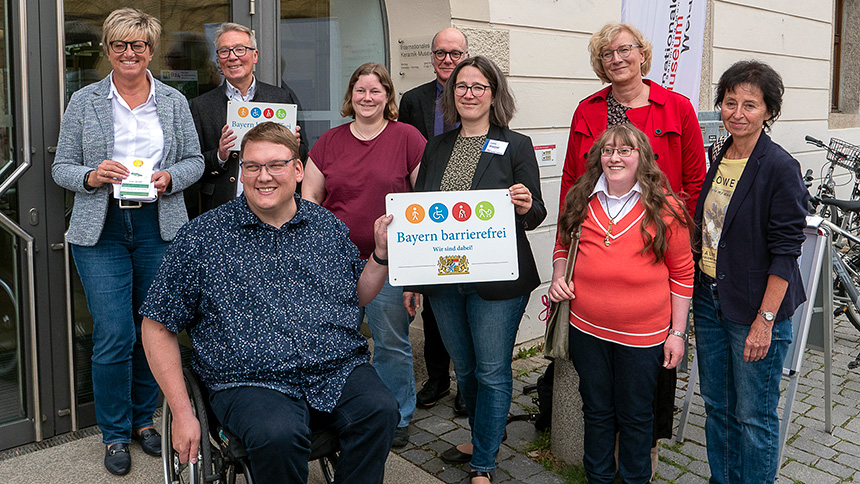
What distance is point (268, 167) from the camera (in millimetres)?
2719

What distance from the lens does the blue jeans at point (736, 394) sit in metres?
3.02

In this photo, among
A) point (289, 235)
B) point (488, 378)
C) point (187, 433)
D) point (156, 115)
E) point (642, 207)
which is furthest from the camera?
point (156, 115)

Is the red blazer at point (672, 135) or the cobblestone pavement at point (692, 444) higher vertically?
the red blazer at point (672, 135)

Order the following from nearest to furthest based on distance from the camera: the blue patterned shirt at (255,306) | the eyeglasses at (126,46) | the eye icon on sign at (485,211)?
the blue patterned shirt at (255,306)
the eye icon on sign at (485,211)
the eyeglasses at (126,46)

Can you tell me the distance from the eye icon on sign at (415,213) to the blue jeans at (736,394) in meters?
1.23

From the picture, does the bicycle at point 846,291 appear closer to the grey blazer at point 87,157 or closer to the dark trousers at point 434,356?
the dark trousers at point 434,356

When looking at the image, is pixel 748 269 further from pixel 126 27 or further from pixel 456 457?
pixel 126 27

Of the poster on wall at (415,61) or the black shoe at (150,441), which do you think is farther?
the poster on wall at (415,61)

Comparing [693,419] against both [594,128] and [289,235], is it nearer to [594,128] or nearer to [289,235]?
[594,128]

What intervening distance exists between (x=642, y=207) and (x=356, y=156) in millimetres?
1398

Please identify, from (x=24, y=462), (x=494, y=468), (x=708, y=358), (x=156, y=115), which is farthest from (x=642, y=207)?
(x=24, y=462)

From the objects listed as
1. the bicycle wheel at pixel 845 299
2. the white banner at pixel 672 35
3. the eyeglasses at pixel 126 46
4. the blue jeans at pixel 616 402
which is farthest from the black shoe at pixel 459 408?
the white banner at pixel 672 35

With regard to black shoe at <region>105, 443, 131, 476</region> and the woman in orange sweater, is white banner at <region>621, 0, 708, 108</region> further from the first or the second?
black shoe at <region>105, 443, 131, 476</region>

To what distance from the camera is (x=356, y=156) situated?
3664mm
